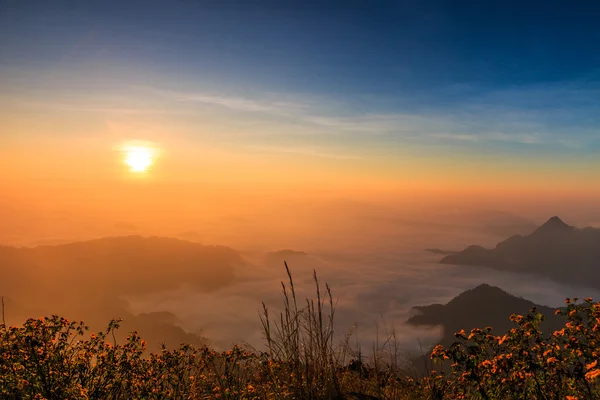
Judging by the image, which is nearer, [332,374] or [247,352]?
[332,374]

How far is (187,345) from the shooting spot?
7449 millimetres

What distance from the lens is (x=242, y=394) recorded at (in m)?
5.97

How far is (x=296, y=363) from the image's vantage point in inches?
214

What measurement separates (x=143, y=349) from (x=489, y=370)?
18.6ft

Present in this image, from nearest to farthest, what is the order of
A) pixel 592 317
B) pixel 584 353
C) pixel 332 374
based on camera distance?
pixel 584 353, pixel 592 317, pixel 332 374

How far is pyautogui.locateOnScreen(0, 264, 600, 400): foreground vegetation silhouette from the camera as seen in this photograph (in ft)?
16.9

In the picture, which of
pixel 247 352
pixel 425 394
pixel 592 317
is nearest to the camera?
pixel 592 317

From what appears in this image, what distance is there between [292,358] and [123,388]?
2.87m

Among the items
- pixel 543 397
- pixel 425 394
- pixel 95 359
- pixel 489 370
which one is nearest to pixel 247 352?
pixel 95 359

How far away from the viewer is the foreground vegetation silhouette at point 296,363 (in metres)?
5.16

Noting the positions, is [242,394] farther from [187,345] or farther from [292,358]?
[187,345]

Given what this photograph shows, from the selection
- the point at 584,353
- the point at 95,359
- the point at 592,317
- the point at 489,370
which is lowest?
the point at 95,359

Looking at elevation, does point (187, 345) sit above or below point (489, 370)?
below

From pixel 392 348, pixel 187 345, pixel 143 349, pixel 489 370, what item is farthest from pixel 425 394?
pixel 143 349
